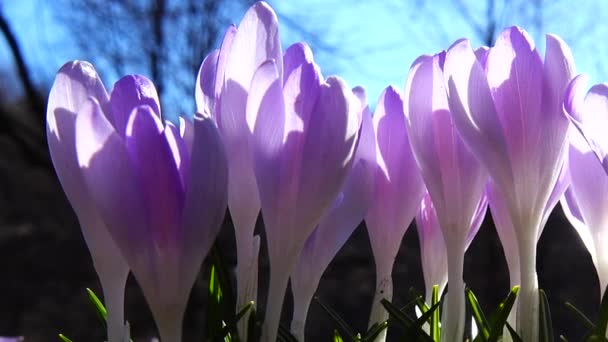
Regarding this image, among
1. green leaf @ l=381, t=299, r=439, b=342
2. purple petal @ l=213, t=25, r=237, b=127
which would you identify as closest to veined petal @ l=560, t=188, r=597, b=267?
green leaf @ l=381, t=299, r=439, b=342

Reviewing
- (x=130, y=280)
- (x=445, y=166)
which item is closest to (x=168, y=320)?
(x=445, y=166)

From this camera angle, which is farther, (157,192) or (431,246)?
(431,246)

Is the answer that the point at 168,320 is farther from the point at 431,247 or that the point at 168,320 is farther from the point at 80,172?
the point at 431,247

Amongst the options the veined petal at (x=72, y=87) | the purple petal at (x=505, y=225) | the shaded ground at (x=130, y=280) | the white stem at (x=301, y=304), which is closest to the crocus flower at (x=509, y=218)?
the purple petal at (x=505, y=225)

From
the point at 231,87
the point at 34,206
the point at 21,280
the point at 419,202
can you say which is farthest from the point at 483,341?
the point at 34,206

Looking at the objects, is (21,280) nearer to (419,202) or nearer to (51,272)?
(51,272)

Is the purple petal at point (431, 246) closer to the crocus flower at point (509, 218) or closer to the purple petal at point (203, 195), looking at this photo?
the crocus flower at point (509, 218)
